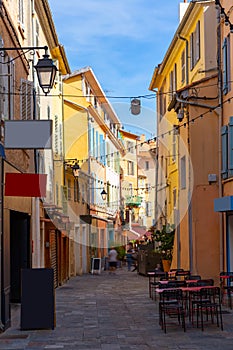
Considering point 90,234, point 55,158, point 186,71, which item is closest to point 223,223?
point 186,71

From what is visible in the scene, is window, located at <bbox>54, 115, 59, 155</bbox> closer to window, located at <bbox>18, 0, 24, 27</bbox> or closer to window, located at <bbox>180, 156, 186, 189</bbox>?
→ window, located at <bbox>180, 156, 186, 189</bbox>

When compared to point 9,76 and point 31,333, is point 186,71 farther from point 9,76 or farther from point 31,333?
point 31,333

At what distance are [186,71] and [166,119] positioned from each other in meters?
7.01

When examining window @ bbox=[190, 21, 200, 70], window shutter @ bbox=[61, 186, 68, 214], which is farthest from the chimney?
window shutter @ bbox=[61, 186, 68, 214]

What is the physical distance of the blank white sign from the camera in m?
12.2

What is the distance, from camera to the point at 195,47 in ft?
80.5

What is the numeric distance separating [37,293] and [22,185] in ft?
7.62

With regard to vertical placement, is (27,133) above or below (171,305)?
above

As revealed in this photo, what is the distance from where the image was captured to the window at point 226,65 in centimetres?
1989

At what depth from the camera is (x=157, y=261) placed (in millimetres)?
32438

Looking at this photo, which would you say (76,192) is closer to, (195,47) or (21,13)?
(195,47)

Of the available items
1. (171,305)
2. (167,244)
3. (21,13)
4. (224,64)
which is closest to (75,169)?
(167,244)

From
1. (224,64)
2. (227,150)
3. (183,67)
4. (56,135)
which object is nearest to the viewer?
(227,150)

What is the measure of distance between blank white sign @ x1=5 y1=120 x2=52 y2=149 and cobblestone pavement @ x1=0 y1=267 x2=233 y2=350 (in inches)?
147
